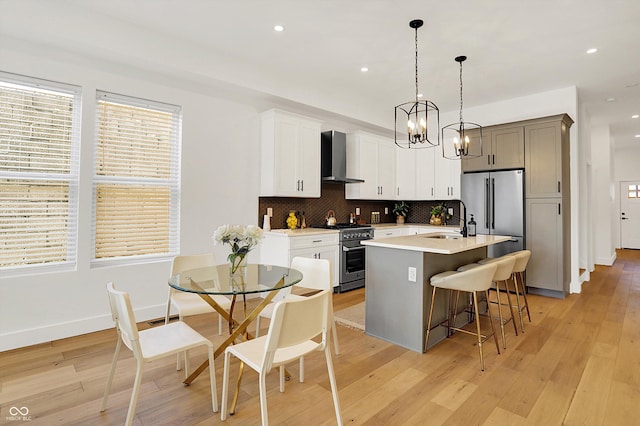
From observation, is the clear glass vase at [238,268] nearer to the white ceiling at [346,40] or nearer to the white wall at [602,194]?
the white ceiling at [346,40]

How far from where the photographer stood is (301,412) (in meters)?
2.07

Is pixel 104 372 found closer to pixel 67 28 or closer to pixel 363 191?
pixel 67 28

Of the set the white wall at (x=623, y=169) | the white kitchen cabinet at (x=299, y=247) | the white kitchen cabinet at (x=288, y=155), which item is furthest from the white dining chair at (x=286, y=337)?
the white wall at (x=623, y=169)

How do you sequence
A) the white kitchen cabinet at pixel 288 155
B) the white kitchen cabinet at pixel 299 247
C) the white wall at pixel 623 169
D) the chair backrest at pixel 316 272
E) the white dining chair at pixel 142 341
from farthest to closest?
the white wall at pixel 623 169, the white kitchen cabinet at pixel 288 155, the white kitchen cabinet at pixel 299 247, the chair backrest at pixel 316 272, the white dining chair at pixel 142 341

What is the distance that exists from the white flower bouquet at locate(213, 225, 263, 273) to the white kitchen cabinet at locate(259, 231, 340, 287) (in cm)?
193

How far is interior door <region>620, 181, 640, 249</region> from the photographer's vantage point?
9.79 metres

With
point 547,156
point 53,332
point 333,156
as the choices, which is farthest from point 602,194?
point 53,332

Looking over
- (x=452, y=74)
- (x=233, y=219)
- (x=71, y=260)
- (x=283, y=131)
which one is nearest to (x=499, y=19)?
(x=452, y=74)

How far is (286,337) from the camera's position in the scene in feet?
5.45

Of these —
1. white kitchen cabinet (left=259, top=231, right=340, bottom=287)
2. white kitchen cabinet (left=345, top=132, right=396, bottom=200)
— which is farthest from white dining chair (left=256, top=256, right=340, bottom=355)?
white kitchen cabinet (left=345, top=132, right=396, bottom=200)

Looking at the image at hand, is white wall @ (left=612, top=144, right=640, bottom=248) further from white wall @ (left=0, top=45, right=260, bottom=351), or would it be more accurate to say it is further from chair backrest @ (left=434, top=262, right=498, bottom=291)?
white wall @ (left=0, top=45, right=260, bottom=351)

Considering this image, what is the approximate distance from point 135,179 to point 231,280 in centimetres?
219

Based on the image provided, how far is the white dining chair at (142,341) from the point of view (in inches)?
67.7

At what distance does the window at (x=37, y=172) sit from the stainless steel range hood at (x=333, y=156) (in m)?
3.21
